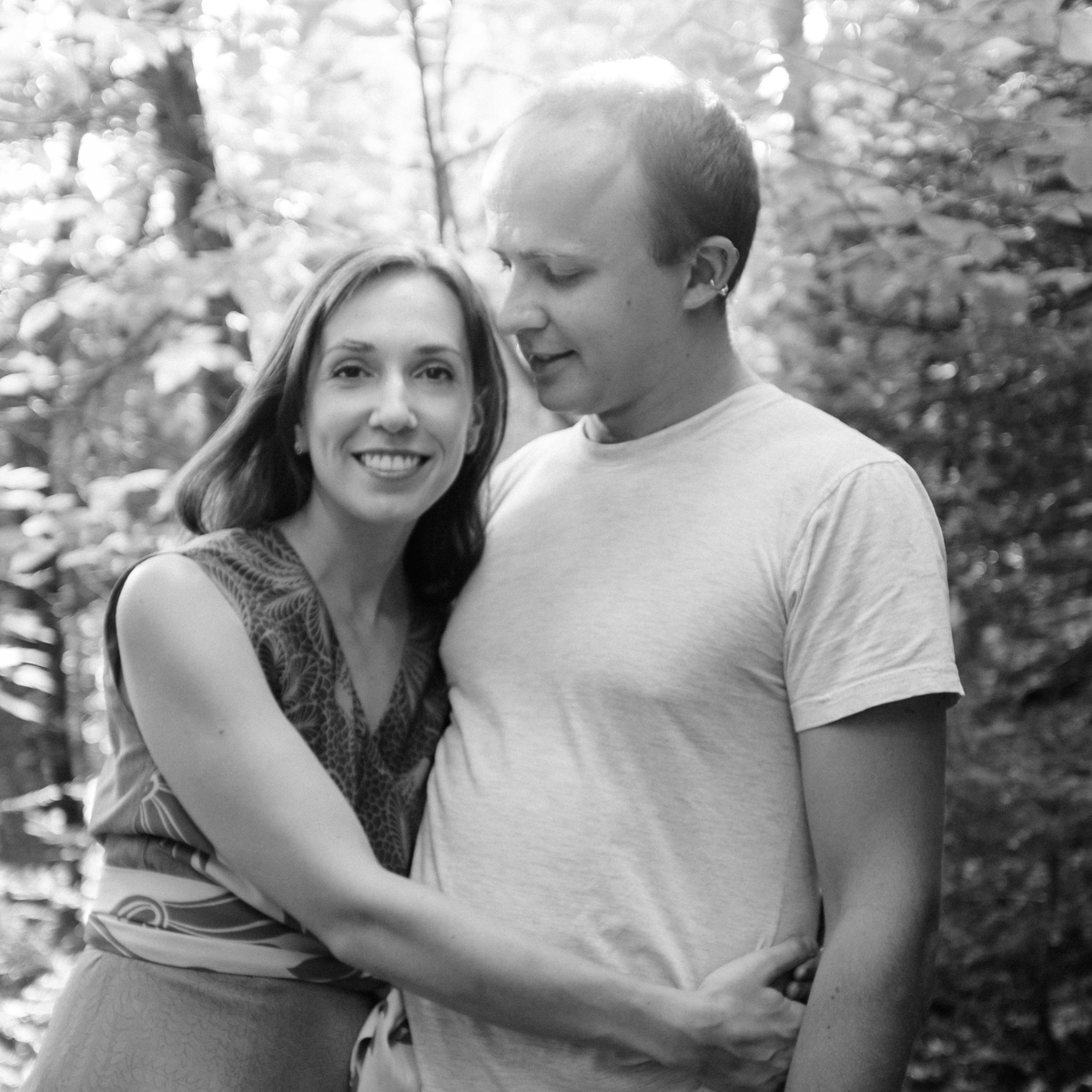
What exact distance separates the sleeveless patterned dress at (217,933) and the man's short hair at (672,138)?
0.80 meters

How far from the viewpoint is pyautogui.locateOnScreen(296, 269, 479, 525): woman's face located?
7.02ft

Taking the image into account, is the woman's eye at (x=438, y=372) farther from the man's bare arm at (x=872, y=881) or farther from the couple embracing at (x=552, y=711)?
the man's bare arm at (x=872, y=881)

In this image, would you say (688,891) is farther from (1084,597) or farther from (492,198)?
(1084,597)

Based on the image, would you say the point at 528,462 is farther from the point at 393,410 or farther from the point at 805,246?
the point at 805,246

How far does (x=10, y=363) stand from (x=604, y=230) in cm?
297

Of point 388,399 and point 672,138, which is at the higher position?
point 672,138

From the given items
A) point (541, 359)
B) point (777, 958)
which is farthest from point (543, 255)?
point (777, 958)

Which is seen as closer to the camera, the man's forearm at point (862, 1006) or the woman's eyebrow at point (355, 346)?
the man's forearm at point (862, 1006)

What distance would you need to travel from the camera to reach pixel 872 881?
5.83ft

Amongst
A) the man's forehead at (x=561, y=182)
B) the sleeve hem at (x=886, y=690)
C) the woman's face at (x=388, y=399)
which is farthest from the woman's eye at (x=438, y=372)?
the sleeve hem at (x=886, y=690)

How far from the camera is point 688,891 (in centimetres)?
187

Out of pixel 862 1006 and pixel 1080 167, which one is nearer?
pixel 862 1006

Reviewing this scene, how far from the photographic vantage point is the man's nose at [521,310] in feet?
6.73

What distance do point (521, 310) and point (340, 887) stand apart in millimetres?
869
